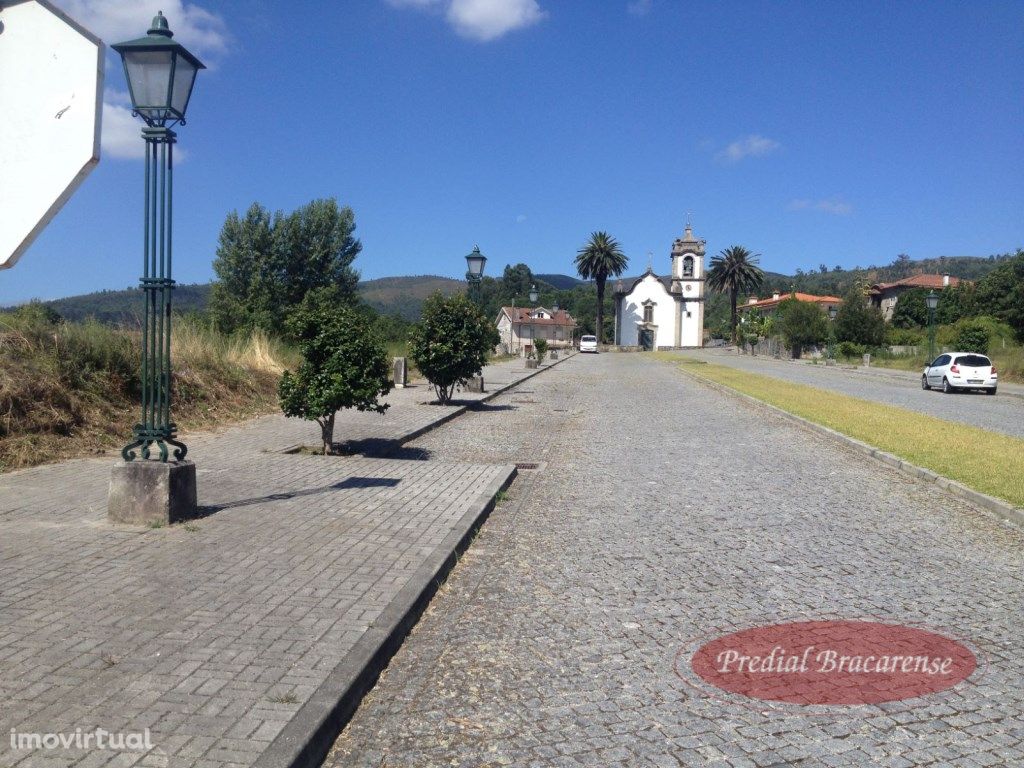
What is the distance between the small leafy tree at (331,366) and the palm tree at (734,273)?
108478mm

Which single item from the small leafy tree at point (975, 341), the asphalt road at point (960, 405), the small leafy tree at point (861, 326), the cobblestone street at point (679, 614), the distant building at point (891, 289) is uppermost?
the distant building at point (891, 289)

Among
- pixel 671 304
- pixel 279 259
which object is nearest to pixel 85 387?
pixel 279 259

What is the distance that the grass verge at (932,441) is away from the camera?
34.0 ft

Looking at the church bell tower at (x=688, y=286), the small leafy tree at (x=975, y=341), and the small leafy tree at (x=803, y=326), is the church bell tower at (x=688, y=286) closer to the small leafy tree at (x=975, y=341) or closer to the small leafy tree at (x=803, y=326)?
the small leafy tree at (x=803, y=326)

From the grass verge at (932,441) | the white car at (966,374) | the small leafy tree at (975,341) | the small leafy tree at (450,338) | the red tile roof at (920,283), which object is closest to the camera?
the grass verge at (932,441)

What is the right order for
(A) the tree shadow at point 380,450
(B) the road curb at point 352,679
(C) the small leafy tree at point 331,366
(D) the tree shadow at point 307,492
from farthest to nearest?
1. (A) the tree shadow at point 380,450
2. (C) the small leafy tree at point 331,366
3. (D) the tree shadow at point 307,492
4. (B) the road curb at point 352,679

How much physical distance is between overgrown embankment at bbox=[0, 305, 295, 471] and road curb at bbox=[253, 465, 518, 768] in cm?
606

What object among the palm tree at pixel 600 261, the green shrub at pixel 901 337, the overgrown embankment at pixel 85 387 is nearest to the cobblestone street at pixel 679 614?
the overgrown embankment at pixel 85 387

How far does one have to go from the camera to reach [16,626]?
4621 millimetres

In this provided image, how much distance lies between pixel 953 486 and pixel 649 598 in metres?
5.84

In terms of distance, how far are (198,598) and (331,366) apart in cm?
640

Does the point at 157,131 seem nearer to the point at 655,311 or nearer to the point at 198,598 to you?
the point at 198,598

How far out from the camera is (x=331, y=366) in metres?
11.5

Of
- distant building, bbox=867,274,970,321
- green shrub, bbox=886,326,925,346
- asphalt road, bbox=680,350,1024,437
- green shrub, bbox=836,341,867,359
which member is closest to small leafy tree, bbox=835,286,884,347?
green shrub, bbox=886,326,925,346
